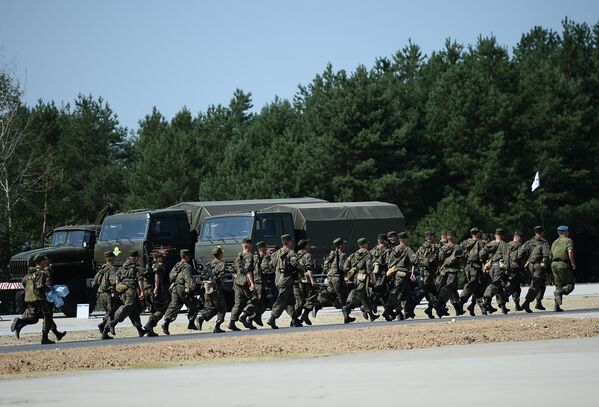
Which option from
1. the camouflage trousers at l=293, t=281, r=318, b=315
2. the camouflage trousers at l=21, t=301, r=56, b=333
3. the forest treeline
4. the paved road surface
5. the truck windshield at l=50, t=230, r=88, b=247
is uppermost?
the forest treeline

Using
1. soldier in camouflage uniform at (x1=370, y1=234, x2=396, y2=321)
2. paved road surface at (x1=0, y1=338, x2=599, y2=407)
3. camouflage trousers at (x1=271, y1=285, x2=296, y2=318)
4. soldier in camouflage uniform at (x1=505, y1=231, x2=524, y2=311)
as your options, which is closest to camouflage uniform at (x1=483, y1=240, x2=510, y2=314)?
soldier in camouflage uniform at (x1=505, y1=231, x2=524, y2=311)

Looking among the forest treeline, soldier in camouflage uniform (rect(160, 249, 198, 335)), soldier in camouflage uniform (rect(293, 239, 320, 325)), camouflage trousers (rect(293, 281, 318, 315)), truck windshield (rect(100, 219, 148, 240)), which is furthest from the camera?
the forest treeline

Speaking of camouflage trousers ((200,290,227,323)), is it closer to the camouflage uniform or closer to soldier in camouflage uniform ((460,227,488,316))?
soldier in camouflage uniform ((460,227,488,316))

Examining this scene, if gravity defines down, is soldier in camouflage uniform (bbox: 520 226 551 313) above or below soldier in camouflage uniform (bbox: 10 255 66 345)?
above

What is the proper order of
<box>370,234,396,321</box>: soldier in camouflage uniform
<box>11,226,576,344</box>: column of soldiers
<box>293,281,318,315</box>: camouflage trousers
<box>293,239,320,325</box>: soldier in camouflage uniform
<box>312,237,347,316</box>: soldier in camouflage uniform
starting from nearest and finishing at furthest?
<box>11,226,576,344</box>: column of soldiers, <box>293,239,320,325</box>: soldier in camouflage uniform, <box>293,281,318,315</box>: camouflage trousers, <box>370,234,396,321</box>: soldier in camouflage uniform, <box>312,237,347,316</box>: soldier in camouflage uniform

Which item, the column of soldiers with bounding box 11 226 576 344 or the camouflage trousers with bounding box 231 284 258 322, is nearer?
the column of soldiers with bounding box 11 226 576 344

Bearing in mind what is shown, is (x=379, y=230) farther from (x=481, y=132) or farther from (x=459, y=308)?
(x=481, y=132)

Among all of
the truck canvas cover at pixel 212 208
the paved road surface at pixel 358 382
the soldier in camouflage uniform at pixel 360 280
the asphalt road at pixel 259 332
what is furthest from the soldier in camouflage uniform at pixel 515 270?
the truck canvas cover at pixel 212 208

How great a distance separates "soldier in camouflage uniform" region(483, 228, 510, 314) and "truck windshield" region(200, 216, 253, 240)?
8.07m

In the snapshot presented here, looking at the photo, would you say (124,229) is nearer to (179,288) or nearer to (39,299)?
(179,288)

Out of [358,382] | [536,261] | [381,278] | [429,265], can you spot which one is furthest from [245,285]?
[358,382]

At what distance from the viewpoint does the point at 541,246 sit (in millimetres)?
26453

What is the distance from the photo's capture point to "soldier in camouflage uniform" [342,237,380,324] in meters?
25.9

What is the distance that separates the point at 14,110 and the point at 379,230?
2553 cm
